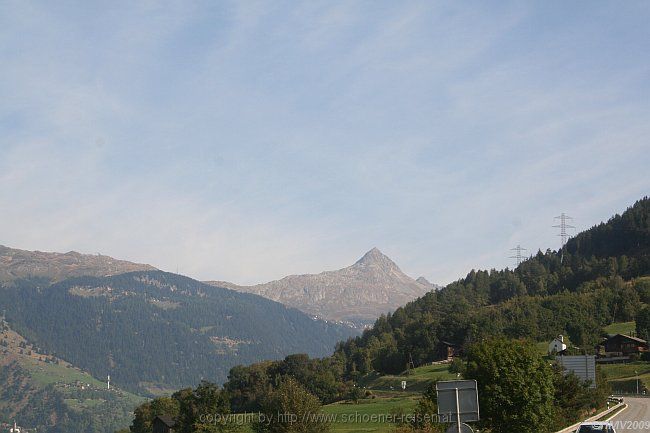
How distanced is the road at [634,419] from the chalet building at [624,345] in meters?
50.7

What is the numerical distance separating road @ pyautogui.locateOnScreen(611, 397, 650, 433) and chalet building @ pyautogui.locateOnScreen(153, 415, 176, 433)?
70482 mm

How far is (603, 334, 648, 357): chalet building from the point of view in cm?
14250

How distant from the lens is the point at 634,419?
68.0 meters

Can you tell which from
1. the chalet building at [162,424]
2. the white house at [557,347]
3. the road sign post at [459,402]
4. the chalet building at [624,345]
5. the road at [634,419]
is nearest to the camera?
the road sign post at [459,402]

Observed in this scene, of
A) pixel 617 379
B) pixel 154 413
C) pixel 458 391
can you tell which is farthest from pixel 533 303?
pixel 458 391

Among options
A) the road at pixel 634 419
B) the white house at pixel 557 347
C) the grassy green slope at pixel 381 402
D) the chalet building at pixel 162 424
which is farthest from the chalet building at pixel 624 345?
the chalet building at pixel 162 424

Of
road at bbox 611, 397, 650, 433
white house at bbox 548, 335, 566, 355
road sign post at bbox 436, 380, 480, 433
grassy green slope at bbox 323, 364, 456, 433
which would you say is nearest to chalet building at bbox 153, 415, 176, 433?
grassy green slope at bbox 323, 364, 456, 433

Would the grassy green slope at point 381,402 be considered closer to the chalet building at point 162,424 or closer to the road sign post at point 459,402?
the chalet building at point 162,424

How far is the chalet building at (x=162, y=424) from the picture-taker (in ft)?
398

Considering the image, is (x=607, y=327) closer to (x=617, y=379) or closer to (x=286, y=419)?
(x=617, y=379)

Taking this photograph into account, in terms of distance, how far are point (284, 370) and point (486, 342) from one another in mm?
129148

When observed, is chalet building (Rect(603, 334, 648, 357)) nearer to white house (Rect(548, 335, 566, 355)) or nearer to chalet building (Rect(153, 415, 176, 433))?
white house (Rect(548, 335, 566, 355))

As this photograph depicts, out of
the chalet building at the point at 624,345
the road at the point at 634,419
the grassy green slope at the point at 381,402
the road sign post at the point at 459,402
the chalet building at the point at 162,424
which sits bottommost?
the chalet building at the point at 162,424

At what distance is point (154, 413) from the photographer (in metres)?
141
